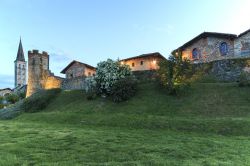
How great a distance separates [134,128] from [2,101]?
66.8 m

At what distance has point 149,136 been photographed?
671 inches

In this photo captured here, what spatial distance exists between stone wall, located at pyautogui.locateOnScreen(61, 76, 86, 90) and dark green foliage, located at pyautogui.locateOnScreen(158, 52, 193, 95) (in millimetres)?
15402

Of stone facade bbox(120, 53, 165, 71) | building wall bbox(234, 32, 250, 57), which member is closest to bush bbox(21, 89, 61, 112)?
stone facade bbox(120, 53, 165, 71)

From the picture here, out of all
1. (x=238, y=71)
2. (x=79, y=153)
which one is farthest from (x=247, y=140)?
(x=238, y=71)

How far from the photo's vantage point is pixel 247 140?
16.1m

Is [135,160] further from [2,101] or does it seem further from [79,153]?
[2,101]

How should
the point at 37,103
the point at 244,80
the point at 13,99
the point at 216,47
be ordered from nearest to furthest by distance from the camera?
the point at 244,80
the point at 37,103
the point at 216,47
the point at 13,99

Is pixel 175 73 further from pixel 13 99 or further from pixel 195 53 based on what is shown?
pixel 13 99

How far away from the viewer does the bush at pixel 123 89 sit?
109 feet

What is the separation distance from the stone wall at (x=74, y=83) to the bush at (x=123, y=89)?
40.3ft

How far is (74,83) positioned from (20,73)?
326 ft

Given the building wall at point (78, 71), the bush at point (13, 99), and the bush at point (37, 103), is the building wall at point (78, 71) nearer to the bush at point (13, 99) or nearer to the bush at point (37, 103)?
the bush at point (13, 99)

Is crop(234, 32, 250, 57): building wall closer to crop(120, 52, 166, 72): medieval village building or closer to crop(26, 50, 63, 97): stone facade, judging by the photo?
crop(120, 52, 166, 72): medieval village building

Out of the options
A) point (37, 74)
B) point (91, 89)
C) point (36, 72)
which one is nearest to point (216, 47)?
point (91, 89)
